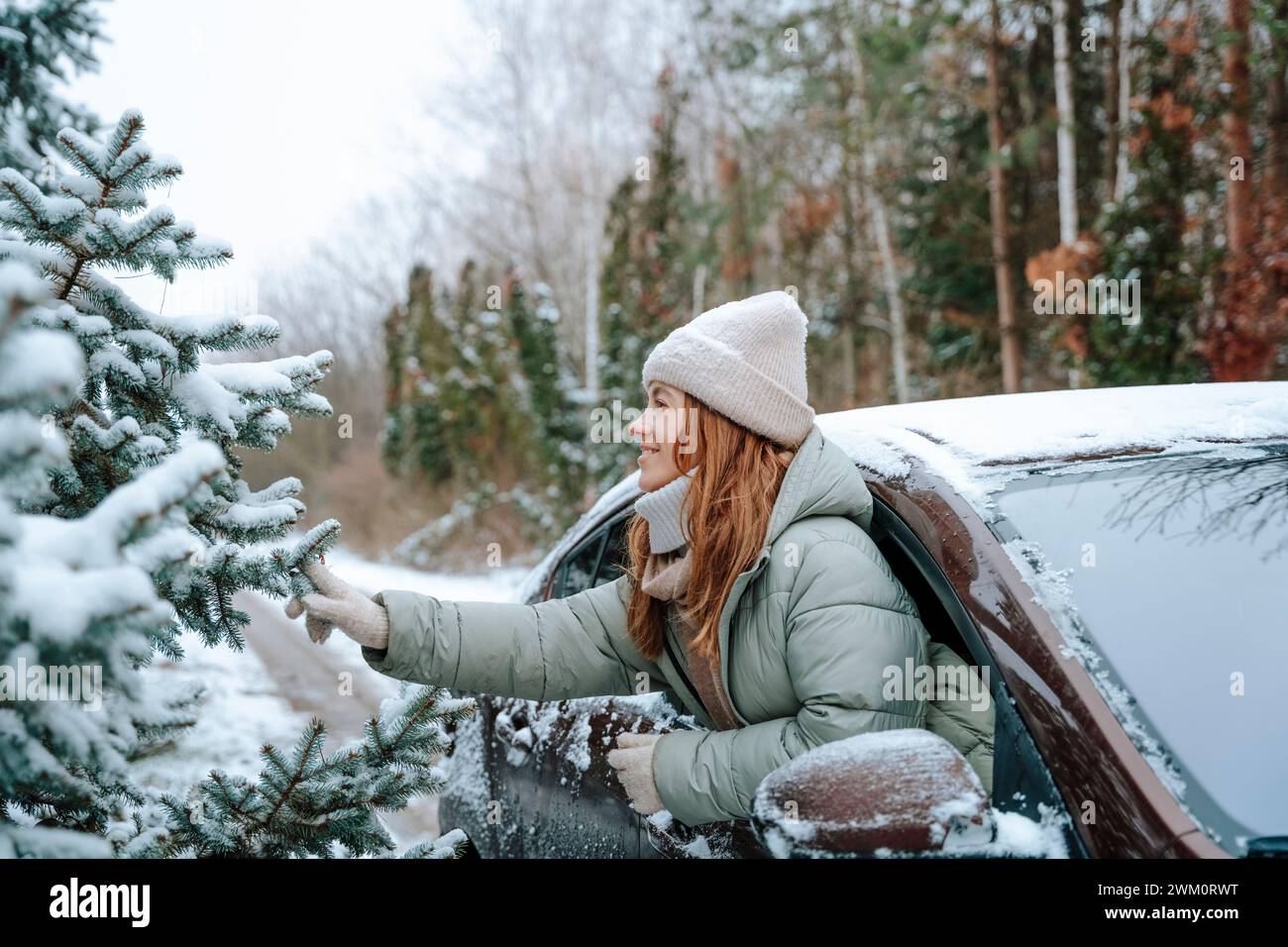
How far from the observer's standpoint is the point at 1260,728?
1365 mm

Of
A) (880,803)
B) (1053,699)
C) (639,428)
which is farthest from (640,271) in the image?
(880,803)

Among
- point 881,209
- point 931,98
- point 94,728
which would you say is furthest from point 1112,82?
point 94,728

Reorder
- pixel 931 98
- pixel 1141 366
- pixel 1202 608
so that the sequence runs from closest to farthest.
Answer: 1. pixel 1202 608
2. pixel 1141 366
3. pixel 931 98

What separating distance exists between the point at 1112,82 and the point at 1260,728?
15.3 metres

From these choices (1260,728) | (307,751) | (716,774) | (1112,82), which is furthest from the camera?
(1112,82)

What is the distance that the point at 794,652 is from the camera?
5.63 feet

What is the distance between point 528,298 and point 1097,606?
1672cm

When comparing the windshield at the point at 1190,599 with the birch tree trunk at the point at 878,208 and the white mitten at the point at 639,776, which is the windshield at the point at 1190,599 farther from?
the birch tree trunk at the point at 878,208

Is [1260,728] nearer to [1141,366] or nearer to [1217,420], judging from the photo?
[1217,420]

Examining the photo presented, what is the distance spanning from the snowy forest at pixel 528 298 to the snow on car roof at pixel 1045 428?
1.21 m
